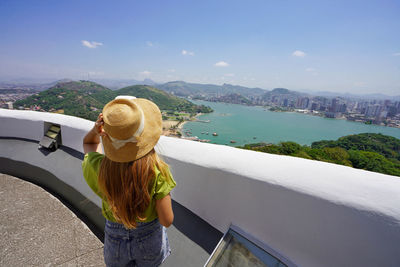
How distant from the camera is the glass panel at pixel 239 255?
40.1 inches

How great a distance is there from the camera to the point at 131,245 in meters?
0.81

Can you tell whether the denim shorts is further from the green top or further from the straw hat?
the straw hat

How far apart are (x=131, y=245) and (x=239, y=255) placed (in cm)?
66

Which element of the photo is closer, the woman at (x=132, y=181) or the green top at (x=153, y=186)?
the woman at (x=132, y=181)

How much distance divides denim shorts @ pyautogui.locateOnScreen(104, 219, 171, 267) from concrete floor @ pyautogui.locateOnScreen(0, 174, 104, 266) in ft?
2.18

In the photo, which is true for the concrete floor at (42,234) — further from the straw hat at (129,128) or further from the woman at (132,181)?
the straw hat at (129,128)

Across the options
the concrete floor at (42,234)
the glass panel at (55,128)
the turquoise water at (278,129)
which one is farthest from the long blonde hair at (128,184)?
the turquoise water at (278,129)

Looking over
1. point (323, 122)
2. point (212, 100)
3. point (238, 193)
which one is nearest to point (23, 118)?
point (238, 193)

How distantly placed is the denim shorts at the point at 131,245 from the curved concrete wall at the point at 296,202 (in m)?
0.57

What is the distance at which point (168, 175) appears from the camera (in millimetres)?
Answer: 793

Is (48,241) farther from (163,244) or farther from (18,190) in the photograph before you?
(163,244)

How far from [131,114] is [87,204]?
1.56 metres

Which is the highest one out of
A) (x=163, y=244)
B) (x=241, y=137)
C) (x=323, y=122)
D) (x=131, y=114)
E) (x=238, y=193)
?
(x=131, y=114)

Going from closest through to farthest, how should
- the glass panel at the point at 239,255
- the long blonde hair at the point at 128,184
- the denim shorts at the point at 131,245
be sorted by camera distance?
1. the long blonde hair at the point at 128,184
2. the denim shorts at the point at 131,245
3. the glass panel at the point at 239,255
